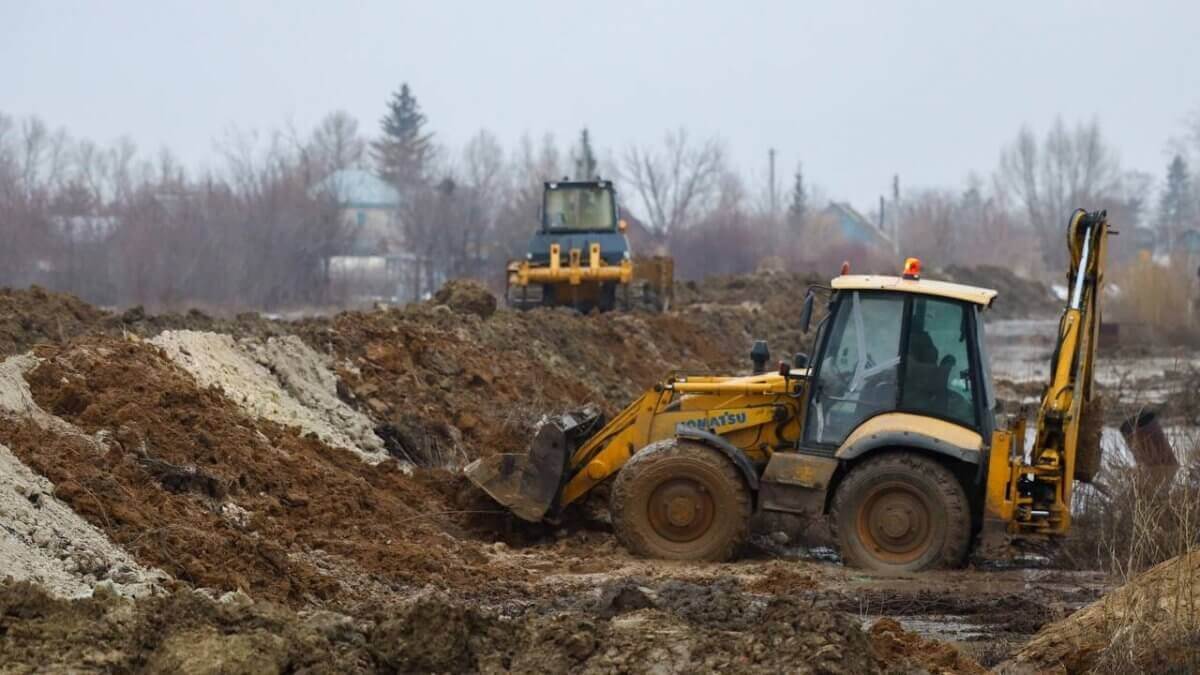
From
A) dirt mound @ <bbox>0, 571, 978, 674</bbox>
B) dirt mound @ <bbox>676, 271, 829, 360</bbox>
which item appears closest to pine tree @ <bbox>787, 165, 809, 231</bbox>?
dirt mound @ <bbox>676, 271, 829, 360</bbox>

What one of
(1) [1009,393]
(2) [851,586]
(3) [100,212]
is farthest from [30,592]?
(3) [100,212]

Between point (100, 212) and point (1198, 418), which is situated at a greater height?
point (100, 212)

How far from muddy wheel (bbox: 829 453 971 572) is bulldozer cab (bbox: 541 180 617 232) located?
776 inches

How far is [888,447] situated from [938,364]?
0.68 meters

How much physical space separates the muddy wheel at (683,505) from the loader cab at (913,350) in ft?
2.75

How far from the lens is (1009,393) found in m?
23.8

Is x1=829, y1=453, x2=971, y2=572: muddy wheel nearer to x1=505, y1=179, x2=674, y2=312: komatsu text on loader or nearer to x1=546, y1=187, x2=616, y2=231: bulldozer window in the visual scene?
x1=505, y1=179, x2=674, y2=312: komatsu text on loader

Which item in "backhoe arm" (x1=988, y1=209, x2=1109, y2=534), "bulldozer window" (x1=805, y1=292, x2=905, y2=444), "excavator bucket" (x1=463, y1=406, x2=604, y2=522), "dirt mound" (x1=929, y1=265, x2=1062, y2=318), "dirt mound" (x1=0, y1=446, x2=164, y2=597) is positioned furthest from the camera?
"dirt mound" (x1=929, y1=265, x2=1062, y2=318)

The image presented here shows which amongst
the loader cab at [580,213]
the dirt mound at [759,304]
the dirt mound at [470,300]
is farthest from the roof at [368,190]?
the dirt mound at [470,300]

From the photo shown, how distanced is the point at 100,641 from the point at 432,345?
11.5 meters

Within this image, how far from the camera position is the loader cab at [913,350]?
37.3 ft

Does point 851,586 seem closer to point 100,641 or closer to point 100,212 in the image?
point 100,641

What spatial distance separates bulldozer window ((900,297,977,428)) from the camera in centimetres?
1137

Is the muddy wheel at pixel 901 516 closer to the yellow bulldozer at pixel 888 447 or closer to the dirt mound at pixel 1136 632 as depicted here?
the yellow bulldozer at pixel 888 447
